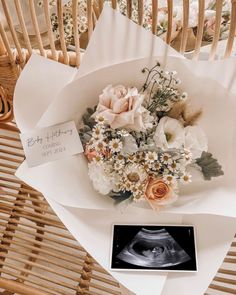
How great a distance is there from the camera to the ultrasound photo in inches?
30.5

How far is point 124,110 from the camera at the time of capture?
0.71 meters

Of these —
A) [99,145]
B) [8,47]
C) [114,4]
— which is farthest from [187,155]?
[8,47]

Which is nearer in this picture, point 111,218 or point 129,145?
point 129,145

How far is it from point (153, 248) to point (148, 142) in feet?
0.65

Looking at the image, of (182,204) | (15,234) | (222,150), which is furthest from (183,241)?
(15,234)

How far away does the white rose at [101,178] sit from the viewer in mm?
759

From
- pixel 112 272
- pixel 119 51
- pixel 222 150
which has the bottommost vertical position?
pixel 112 272

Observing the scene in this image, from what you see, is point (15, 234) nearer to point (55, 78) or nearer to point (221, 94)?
point (55, 78)

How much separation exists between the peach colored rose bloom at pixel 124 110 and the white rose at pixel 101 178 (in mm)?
83

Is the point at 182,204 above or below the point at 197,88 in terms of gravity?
below

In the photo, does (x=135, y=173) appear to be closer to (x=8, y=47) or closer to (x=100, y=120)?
(x=100, y=120)

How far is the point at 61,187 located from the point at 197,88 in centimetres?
30

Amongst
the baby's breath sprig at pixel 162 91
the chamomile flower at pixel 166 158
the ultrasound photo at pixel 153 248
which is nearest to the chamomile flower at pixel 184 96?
the baby's breath sprig at pixel 162 91

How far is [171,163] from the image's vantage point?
72 centimetres
